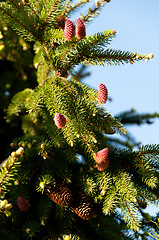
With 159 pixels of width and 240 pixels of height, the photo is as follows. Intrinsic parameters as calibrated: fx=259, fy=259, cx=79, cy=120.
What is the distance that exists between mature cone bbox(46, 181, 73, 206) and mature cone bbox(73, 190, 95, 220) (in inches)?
1.2

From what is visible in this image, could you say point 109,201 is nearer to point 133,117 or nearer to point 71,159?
point 71,159

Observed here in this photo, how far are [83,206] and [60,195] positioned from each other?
93 millimetres

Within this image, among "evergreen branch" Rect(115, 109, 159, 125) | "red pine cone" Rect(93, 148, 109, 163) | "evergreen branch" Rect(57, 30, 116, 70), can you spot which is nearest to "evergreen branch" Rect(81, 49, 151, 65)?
"evergreen branch" Rect(57, 30, 116, 70)

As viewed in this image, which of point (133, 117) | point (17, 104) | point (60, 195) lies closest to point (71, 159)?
point (60, 195)

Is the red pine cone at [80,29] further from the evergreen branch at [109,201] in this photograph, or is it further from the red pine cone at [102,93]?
the evergreen branch at [109,201]

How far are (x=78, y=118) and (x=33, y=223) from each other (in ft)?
1.31

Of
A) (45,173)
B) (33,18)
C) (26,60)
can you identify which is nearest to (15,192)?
(45,173)

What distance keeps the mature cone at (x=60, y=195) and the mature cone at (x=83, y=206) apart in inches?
1.2

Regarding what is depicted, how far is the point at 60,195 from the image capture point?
0.87m

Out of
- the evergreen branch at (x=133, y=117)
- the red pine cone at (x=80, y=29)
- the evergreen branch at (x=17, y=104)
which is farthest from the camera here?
the evergreen branch at (x=133, y=117)

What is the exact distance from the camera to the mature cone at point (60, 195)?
2.84 ft

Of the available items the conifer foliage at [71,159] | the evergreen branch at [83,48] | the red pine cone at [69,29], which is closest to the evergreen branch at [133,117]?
the conifer foliage at [71,159]

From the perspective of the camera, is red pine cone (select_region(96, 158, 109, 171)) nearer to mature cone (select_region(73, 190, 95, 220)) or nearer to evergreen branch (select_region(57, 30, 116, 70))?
mature cone (select_region(73, 190, 95, 220))

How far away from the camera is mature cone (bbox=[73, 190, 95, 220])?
2.90 ft
